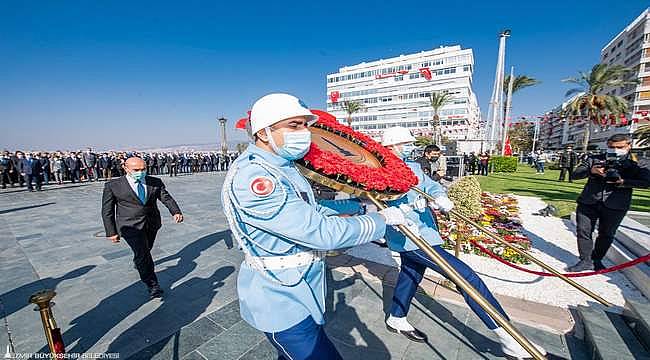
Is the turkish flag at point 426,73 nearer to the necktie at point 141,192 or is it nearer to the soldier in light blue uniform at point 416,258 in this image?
the soldier in light blue uniform at point 416,258

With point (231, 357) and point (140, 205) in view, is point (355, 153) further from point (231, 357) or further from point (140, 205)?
point (140, 205)

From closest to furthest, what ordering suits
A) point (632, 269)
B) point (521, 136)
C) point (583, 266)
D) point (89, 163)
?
point (632, 269)
point (583, 266)
point (89, 163)
point (521, 136)

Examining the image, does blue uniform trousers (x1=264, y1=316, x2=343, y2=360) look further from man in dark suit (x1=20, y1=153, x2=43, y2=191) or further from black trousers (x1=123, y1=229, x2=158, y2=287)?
man in dark suit (x1=20, y1=153, x2=43, y2=191)

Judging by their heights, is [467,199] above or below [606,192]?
below

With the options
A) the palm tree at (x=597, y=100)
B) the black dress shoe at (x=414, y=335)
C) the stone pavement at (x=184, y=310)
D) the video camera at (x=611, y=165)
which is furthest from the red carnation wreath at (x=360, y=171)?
the palm tree at (x=597, y=100)

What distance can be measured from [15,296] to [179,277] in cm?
205

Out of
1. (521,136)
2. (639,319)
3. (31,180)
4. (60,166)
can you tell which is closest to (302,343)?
(639,319)

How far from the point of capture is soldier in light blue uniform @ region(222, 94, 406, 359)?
1.55 meters

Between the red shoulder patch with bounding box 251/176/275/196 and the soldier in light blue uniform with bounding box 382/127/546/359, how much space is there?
154 centimetres

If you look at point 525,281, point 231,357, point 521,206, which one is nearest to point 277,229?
point 231,357

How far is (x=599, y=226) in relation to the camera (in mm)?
4492

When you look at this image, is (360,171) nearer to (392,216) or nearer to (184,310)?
(392,216)

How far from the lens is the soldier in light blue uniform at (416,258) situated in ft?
8.59

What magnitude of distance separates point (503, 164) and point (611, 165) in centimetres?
2533
